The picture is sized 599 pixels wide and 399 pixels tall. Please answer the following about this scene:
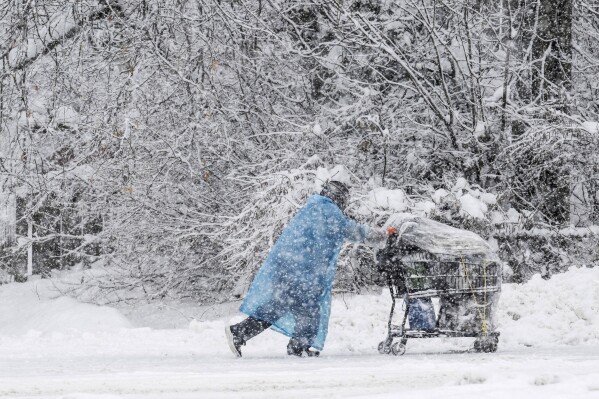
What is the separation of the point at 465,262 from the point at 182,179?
7703 mm

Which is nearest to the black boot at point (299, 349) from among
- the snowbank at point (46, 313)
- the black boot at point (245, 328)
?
the black boot at point (245, 328)

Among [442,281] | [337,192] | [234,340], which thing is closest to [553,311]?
[442,281]

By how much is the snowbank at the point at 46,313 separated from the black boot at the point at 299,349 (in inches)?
162

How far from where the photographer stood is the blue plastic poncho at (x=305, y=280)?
26.5 feet

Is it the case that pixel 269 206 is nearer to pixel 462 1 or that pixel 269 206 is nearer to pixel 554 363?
pixel 462 1

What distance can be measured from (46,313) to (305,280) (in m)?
8.55

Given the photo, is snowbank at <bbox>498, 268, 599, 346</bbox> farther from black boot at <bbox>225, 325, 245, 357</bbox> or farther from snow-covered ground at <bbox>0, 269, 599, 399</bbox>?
black boot at <bbox>225, 325, 245, 357</bbox>

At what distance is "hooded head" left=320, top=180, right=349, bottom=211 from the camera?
8.26 metres

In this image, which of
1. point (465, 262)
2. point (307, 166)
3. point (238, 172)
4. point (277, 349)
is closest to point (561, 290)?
point (465, 262)

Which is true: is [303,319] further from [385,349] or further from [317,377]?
[317,377]

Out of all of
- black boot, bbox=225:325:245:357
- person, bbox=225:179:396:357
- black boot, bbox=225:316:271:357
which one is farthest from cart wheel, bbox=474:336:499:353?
black boot, bbox=225:325:245:357

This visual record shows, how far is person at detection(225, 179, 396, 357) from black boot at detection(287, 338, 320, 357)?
1 cm

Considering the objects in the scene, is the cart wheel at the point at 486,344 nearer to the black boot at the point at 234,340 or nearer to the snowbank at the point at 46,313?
the black boot at the point at 234,340

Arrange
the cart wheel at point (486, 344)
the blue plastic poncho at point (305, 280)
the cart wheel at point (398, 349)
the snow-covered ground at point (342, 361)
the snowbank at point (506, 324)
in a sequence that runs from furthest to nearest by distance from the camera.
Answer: the snowbank at point (506, 324), the cart wheel at point (486, 344), the cart wheel at point (398, 349), the blue plastic poncho at point (305, 280), the snow-covered ground at point (342, 361)
